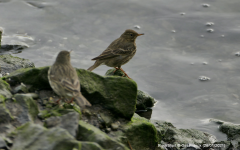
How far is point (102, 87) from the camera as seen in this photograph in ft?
22.6

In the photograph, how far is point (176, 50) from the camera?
46.2ft

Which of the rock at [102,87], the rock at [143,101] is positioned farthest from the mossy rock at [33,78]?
the rock at [143,101]

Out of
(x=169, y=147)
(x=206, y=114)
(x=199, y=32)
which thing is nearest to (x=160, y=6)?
(x=199, y=32)

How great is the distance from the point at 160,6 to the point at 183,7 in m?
1.23

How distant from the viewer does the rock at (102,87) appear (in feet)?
21.6

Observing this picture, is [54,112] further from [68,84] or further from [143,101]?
[143,101]

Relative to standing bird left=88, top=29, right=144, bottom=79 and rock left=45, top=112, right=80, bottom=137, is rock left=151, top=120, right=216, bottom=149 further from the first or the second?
rock left=45, top=112, right=80, bottom=137

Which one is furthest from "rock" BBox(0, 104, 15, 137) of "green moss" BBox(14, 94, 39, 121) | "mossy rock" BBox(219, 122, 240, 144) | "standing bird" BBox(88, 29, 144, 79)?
"mossy rock" BBox(219, 122, 240, 144)

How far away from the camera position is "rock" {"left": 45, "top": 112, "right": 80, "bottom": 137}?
197 inches

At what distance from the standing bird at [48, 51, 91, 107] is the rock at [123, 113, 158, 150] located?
1.41m

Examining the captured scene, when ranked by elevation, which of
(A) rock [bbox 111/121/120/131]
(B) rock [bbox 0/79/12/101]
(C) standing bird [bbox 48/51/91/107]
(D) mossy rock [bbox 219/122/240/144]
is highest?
(C) standing bird [bbox 48/51/91/107]

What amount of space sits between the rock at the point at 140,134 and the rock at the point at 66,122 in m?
1.56

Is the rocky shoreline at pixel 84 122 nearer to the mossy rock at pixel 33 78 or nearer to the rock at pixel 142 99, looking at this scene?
the mossy rock at pixel 33 78

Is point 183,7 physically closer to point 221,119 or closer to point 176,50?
point 176,50
